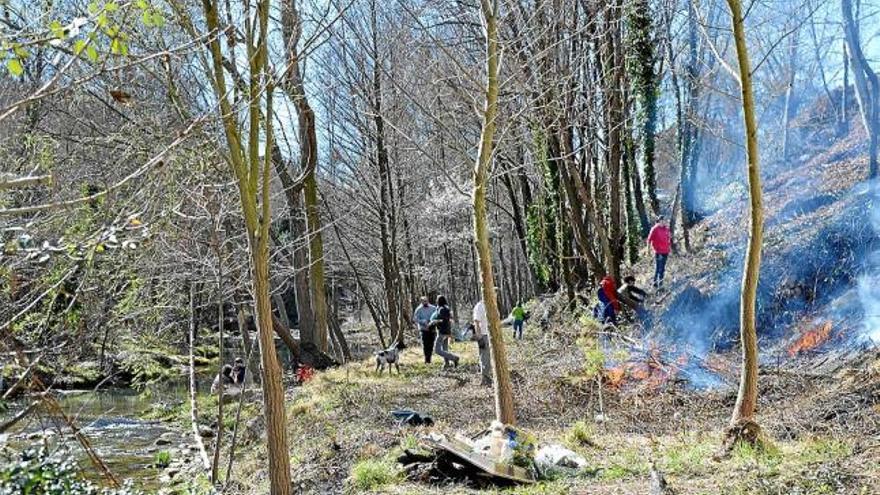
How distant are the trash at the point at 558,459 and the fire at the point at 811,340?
6.02 metres

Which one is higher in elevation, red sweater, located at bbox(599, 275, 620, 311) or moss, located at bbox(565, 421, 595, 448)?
red sweater, located at bbox(599, 275, 620, 311)

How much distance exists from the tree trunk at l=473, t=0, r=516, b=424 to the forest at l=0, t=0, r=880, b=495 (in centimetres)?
5

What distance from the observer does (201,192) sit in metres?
8.21

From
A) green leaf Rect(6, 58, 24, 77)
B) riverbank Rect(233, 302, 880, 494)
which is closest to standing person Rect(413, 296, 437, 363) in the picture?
riverbank Rect(233, 302, 880, 494)

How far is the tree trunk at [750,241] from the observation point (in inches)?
252

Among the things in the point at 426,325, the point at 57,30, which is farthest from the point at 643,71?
the point at 57,30

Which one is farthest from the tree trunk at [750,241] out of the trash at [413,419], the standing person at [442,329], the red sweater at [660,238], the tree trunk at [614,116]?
the standing person at [442,329]

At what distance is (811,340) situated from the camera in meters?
11.9

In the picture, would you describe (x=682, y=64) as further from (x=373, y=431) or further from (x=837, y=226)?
(x=373, y=431)

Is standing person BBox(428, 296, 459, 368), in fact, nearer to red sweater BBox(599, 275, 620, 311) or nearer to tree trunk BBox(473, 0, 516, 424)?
red sweater BBox(599, 275, 620, 311)

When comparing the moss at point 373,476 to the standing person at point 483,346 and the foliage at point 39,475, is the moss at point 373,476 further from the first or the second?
the standing person at point 483,346

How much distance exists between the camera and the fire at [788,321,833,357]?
11719mm

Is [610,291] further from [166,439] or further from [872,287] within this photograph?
[166,439]

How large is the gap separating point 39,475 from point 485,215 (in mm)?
5021
